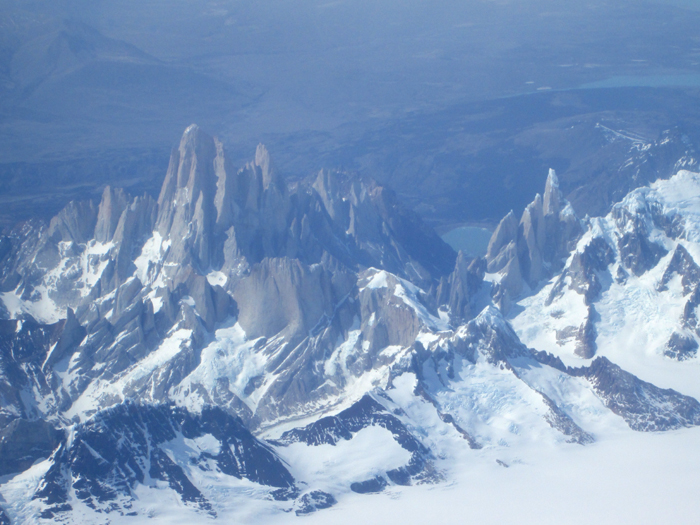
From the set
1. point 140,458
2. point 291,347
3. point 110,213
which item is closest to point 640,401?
point 291,347

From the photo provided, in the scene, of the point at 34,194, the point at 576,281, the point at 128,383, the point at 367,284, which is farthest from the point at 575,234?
the point at 34,194

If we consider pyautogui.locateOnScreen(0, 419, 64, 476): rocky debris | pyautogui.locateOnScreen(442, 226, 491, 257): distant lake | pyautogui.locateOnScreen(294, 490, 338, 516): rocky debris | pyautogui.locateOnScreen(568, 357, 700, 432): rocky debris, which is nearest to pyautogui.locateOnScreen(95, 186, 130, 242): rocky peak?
pyautogui.locateOnScreen(0, 419, 64, 476): rocky debris

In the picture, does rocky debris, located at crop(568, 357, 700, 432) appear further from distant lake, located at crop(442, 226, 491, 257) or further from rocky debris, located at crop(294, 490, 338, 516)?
distant lake, located at crop(442, 226, 491, 257)

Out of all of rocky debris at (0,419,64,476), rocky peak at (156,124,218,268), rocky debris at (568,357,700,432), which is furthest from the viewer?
rocky peak at (156,124,218,268)

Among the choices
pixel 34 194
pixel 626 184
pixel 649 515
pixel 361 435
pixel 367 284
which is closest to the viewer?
pixel 649 515

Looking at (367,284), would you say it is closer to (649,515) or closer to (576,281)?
(576,281)

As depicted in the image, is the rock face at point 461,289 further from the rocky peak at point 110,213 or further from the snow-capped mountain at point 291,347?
the rocky peak at point 110,213

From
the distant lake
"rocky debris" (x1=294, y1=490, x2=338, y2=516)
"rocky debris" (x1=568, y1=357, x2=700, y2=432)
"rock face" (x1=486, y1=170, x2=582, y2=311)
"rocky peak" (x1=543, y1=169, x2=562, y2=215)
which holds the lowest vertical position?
the distant lake
